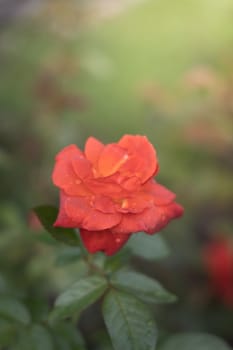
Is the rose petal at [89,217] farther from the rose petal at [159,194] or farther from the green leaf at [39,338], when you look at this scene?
the green leaf at [39,338]

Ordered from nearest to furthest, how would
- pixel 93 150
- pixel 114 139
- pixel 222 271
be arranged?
1. pixel 93 150
2. pixel 222 271
3. pixel 114 139

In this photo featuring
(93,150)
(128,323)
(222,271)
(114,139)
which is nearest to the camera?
(128,323)

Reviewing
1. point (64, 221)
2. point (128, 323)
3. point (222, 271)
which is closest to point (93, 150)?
point (64, 221)

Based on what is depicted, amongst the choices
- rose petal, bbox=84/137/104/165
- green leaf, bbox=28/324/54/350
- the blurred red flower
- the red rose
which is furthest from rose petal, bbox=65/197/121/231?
the blurred red flower

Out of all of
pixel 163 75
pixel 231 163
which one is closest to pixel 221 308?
pixel 231 163

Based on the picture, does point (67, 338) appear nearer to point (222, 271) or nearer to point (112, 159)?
point (112, 159)

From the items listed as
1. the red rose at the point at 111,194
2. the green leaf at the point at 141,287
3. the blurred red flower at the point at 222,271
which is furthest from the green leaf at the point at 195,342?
the blurred red flower at the point at 222,271

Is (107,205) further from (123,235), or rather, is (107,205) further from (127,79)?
(127,79)
